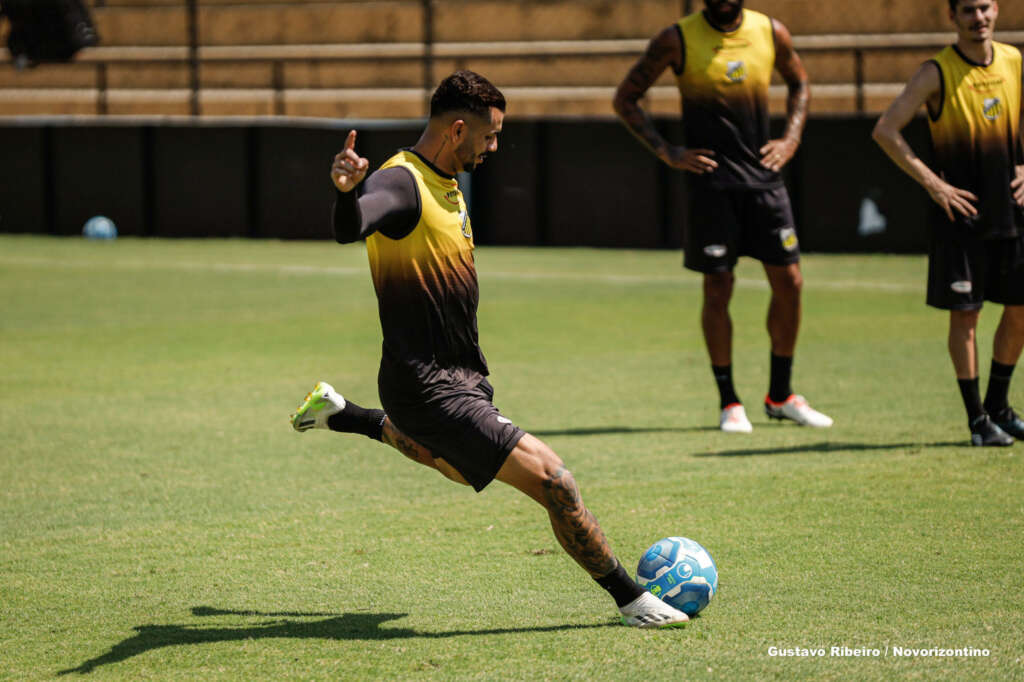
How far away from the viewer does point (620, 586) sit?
4.94m

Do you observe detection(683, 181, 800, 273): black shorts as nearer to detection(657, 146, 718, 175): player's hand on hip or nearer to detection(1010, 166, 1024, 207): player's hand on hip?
detection(657, 146, 718, 175): player's hand on hip

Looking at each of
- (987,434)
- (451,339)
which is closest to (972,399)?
(987,434)

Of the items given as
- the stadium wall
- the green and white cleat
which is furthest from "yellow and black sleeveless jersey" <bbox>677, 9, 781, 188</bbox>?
the stadium wall

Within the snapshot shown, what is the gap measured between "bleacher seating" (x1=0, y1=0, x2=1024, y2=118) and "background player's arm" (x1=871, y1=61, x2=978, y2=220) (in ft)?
63.0

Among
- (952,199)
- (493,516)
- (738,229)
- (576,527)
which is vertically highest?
(952,199)

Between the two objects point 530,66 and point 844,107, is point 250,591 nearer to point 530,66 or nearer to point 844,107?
point 844,107

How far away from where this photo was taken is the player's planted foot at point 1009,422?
8047mm

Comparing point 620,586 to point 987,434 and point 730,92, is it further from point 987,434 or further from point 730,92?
point 730,92

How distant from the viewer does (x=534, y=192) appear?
2320 cm

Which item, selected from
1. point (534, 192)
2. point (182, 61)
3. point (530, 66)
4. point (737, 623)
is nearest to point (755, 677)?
point (737, 623)

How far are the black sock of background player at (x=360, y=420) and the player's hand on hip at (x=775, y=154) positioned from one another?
3684mm

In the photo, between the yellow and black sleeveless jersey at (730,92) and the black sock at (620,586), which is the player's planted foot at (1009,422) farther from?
the black sock at (620,586)

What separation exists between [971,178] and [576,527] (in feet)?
13.0

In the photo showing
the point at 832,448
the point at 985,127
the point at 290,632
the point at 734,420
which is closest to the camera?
the point at 290,632
